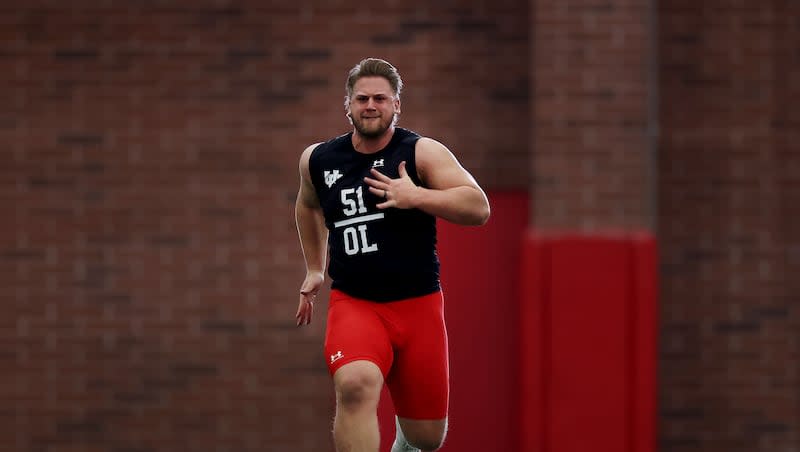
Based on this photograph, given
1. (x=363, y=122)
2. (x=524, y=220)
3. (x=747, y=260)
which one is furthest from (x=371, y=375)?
(x=747, y=260)

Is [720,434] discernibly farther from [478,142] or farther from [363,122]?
[363,122]

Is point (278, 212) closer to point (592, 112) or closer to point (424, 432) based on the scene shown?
point (592, 112)

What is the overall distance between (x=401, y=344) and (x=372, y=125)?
101cm

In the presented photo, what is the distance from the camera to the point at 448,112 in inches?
338

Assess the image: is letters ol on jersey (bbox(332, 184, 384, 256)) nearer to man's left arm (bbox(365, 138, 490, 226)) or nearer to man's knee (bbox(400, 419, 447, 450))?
man's left arm (bbox(365, 138, 490, 226))

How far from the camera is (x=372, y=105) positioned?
18.3 feet

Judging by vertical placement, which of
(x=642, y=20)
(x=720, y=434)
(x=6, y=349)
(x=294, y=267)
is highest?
(x=642, y=20)

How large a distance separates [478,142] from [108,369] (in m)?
2.93

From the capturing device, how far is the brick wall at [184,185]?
8.59 meters

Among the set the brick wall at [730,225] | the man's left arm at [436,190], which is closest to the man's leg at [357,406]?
the man's left arm at [436,190]

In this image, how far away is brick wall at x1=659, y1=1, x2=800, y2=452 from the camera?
849 centimetres

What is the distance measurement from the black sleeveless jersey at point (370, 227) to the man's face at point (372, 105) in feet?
0.47

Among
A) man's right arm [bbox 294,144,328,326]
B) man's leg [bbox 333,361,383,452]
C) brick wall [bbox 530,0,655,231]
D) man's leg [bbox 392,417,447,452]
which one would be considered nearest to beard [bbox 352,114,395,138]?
man's right arm [bbox 294,144,328,326]

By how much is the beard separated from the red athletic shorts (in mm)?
757
